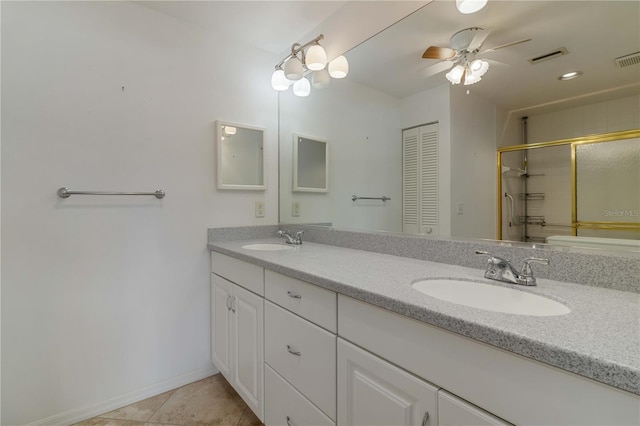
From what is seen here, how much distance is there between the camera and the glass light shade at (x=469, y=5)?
1106mm

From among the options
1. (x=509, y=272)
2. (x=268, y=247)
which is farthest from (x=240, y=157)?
(x=509, y=272)

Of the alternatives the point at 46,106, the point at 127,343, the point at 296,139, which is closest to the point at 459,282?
the point at 296,139

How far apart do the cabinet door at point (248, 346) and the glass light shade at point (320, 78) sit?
141cm

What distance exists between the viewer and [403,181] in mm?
1462

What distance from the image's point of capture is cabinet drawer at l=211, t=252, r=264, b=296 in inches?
52.1

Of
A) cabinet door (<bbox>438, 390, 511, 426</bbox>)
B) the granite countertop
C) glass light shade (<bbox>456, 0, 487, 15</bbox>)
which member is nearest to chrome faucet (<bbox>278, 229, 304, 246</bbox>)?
the granite countertop

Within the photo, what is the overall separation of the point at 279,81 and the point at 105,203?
4.26ft

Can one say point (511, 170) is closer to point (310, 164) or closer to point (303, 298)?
point (303, 298)

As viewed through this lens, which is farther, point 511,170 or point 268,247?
point 268,247

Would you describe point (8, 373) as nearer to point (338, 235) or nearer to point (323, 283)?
point (323, 283)

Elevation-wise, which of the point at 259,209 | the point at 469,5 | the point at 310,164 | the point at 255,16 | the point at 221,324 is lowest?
the point at 221,324

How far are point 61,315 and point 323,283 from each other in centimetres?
140

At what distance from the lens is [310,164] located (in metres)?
2.07

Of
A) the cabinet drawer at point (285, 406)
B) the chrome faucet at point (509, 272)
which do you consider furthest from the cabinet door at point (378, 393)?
the chrome faucet at point (509, 272)
